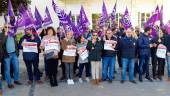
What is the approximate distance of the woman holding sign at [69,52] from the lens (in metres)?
13.4

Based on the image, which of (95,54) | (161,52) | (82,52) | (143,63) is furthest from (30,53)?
(161,52)

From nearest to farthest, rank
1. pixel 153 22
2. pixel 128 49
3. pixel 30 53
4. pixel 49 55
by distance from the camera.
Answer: pixel 49 55
pixel 30 53
pixel 128 49
pixel 153 22

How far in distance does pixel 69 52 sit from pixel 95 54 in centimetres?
85

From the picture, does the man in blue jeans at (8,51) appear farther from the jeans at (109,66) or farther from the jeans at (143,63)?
the jeans at (143,63)

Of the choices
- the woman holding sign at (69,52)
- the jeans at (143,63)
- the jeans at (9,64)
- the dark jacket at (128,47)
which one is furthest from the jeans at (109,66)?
the jeans at (9,64)

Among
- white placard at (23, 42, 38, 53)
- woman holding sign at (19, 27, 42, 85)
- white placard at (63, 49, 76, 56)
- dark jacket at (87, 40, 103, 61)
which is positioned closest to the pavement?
woman holding sign at (19, 27, 42, 85)

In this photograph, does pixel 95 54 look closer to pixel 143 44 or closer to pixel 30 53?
pixel 143 44

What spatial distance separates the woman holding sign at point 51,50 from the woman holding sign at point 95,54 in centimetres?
108

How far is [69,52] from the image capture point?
44.2ft

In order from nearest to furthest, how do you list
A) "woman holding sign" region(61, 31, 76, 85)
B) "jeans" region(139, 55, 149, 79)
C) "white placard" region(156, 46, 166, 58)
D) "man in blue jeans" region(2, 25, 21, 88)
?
1. "man in blue jeans" region(2, 25, 21, 88)
2. "woman holding sign" region(61, 31, 76, 85)
3. "jeans" region(139, 55, 149, 79)
4. "white placard" region(156, 46, 166, 58)

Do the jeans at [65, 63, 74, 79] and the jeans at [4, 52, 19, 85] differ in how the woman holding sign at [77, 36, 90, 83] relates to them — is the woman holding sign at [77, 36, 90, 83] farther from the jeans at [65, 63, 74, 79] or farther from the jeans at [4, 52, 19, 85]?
the jeans at [4, 52, 19, 85]

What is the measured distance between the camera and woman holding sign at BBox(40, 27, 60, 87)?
13.0 m

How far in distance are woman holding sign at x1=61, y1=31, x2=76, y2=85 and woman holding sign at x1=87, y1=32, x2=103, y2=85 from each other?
21.7 inches

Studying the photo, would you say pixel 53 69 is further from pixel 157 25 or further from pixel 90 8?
pixel 90 8
